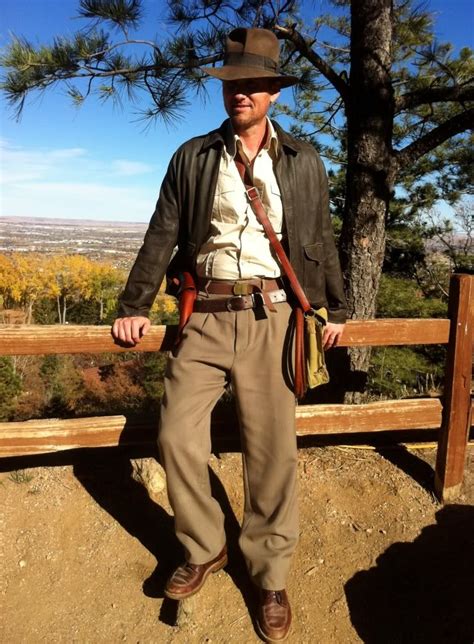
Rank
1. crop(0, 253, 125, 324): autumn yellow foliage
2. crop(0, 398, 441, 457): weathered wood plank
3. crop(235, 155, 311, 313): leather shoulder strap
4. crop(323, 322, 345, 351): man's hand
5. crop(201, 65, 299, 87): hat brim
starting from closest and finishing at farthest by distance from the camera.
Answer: crop(201, 65, 299, 87): hat brim
crop(235, 155, 311, 313): leather shoulder strap
crop(323, 322, 345, 351): man's hand
crop(0, 398, 441, 457): weathered wood plank
crop(0, 253, 125, 324): autumn yellow foliage

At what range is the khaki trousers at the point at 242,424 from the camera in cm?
223

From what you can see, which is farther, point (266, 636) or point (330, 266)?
point (330, 266)

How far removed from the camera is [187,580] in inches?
91.0

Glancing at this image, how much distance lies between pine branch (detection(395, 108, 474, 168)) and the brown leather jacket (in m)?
1.50

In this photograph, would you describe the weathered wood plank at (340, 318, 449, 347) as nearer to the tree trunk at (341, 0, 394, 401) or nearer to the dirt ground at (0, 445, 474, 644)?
the tree trunk at (341, 0, 394, 401)

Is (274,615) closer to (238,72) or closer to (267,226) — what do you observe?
(267,226)

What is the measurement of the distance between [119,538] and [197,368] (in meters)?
1.24

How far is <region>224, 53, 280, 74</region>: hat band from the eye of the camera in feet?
6.91

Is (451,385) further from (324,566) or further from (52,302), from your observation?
(52,302)

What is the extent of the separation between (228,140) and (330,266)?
2.43 ft

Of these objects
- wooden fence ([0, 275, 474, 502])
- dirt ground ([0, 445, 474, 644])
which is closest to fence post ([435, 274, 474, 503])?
wooden fence ([0, 275, 474, 502])

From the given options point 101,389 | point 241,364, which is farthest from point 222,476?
point 101,389

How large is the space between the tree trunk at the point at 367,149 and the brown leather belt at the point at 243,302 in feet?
5.40

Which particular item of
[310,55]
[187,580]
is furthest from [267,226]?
[310,55]
